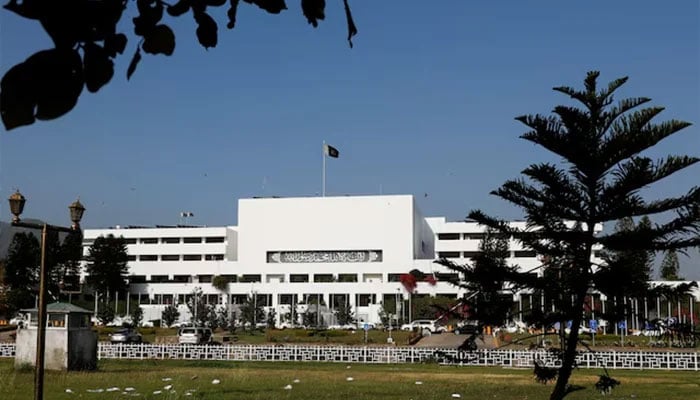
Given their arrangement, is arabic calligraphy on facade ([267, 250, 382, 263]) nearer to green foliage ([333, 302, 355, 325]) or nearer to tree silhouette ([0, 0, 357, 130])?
green foliage ([333, 302, 355, 325])

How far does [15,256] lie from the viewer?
73188 millimetres

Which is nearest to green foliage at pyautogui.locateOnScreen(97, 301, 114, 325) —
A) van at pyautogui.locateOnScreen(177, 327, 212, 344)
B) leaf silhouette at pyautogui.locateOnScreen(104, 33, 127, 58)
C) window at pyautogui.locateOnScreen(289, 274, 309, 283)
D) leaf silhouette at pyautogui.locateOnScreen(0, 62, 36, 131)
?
window at pyautogui.locateOnScreen(289, 274, 309, 283)

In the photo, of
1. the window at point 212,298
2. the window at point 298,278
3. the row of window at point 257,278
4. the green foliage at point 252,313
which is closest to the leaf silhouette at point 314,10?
the green foliage at point 252,313

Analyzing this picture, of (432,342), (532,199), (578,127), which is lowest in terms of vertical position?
(432,342)

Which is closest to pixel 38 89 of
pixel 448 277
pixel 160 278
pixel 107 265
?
pixel 448 277

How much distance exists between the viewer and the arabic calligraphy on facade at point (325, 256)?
7962 centimetres

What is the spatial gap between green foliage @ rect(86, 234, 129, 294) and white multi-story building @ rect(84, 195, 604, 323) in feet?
11.8

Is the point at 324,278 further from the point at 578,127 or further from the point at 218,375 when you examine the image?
the point at 578,127

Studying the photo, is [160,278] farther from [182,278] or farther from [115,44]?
[115,44]

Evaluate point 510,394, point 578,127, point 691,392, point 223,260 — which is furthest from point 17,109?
point 223,260

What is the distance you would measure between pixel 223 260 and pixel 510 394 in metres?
70.0

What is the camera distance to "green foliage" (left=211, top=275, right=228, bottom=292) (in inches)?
3132

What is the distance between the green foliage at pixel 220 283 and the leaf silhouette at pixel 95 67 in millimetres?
79041

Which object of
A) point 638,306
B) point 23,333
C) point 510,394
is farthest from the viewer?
point 23,333
